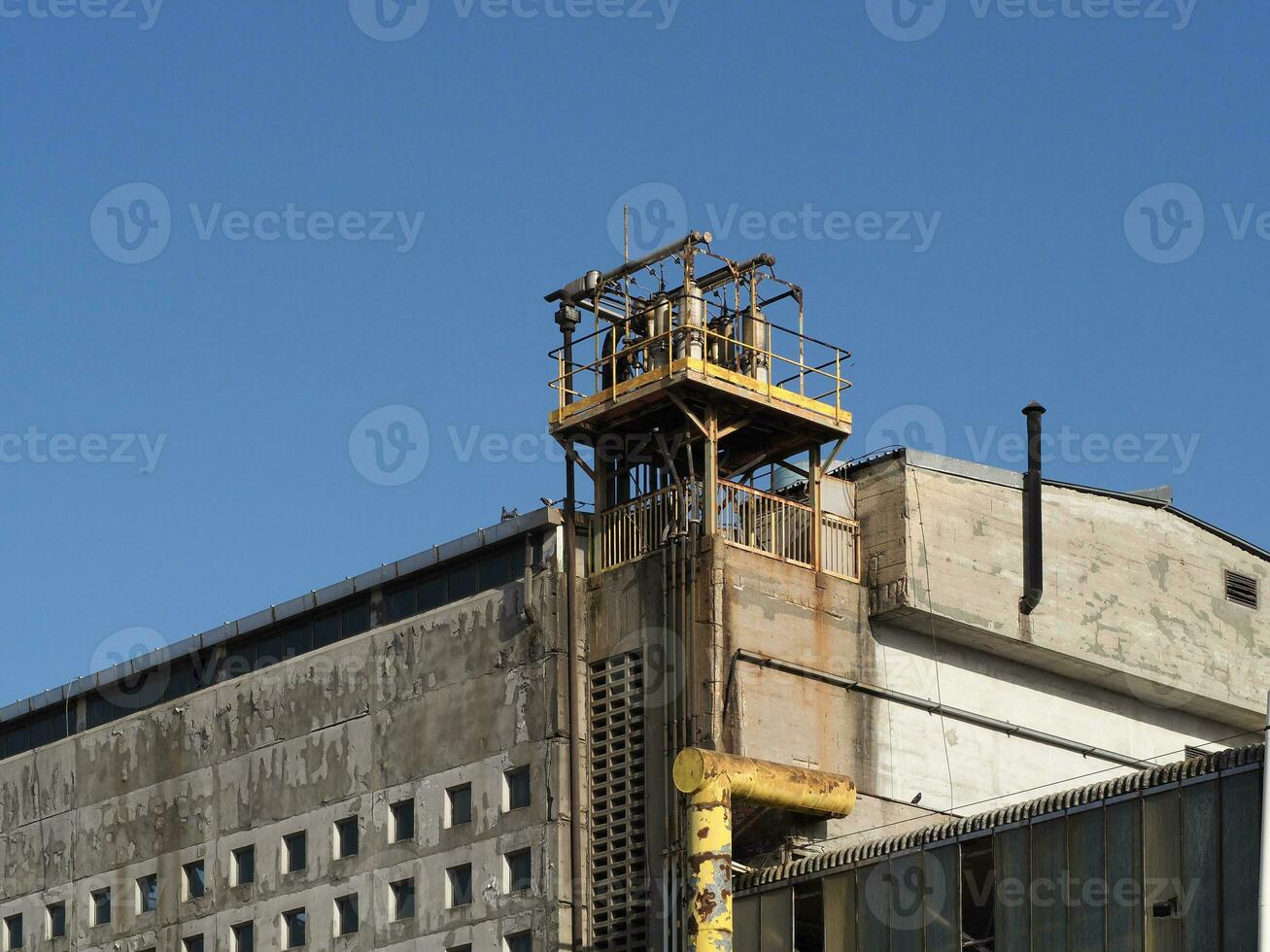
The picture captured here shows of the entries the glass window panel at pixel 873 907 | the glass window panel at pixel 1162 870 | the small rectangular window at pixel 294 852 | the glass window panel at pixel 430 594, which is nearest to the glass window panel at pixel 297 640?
the glass window panel at pixel 430 594

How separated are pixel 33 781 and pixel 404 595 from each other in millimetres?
15044

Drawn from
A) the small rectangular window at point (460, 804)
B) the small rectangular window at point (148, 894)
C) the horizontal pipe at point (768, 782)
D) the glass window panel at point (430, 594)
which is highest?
the glass window panel at point (430, 594)

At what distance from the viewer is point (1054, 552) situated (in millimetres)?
57719

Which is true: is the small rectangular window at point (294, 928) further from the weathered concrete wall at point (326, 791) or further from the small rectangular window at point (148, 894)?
the small rectangular window at point (148, 894)

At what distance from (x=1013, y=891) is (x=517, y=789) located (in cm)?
1321

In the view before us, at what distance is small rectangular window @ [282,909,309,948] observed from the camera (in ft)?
193

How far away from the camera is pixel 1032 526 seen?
57188mm

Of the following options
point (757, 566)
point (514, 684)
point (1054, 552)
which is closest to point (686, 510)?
point (757, 566)

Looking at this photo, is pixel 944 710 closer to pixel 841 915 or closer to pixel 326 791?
pixel 841 915

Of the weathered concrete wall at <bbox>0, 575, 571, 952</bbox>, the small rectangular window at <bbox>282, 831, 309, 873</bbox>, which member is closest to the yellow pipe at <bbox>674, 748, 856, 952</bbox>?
the weathered concrete wall at <bbox>0, 575, 571, 952</bbox>

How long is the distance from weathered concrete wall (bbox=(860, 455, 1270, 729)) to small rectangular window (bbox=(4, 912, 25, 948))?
26.3m

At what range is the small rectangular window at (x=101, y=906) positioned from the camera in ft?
211

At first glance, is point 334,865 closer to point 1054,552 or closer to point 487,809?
point 487,809

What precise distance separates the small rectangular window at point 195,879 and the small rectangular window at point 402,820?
6966mm
